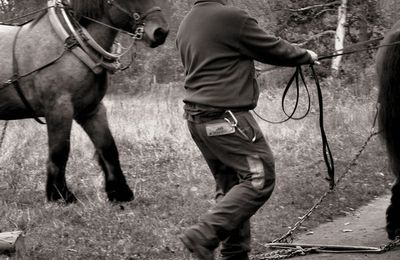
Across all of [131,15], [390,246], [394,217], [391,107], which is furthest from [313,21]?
[390,246]

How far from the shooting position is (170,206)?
270 inches

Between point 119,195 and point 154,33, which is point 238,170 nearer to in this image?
point 154,33

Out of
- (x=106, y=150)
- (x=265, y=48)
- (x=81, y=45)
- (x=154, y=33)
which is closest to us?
(x=265, y=48)

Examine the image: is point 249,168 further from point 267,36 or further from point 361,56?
point 361,56

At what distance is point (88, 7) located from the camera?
6633 millimetres

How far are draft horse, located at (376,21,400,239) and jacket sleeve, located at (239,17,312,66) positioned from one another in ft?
3.98

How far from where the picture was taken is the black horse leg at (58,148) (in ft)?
21.1

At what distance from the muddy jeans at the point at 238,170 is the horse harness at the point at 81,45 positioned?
2281 mm

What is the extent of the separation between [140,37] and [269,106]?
7.09 metres

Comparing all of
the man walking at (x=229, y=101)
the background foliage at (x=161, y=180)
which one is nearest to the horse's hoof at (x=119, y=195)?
the background foliage at (x=161, y=180)

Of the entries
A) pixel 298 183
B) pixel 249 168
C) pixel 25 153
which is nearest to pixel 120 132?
pixel 25 153

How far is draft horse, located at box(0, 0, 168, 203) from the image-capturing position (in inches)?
254

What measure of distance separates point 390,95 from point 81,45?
295 cm

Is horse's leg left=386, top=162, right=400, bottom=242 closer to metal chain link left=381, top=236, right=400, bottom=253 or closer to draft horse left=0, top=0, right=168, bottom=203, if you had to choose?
metal chain link left=381, top=236, right=400, bottom=253
